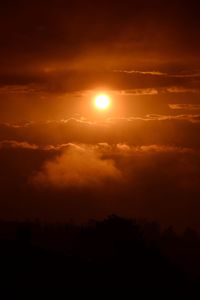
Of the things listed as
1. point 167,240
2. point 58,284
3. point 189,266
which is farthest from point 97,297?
point 167,240

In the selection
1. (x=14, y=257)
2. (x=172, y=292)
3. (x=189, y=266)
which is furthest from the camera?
(x=189, y=266)

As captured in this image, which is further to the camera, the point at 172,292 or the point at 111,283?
the point at 172,292

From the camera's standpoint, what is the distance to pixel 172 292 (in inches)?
1756

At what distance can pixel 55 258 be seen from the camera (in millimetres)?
43625

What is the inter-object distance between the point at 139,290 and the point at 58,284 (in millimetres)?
5416

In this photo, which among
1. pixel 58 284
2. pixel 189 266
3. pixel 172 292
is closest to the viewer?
pixel 58 284

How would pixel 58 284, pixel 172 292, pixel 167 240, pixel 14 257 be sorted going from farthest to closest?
pixel 167 240
pixel 172 292
pixel 14 257
pixel 58 284

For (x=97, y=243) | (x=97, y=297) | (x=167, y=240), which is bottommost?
(x=97, y=297)

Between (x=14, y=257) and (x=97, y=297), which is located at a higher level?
(x=14, y=257)

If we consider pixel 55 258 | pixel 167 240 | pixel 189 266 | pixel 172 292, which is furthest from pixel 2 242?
pixel 167 240

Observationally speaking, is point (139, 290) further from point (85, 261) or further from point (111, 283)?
point (85, 261)

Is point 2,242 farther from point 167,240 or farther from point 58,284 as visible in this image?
point 167,240

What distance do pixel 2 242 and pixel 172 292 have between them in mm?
10401

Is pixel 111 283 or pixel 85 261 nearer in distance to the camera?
pixel 111 283
